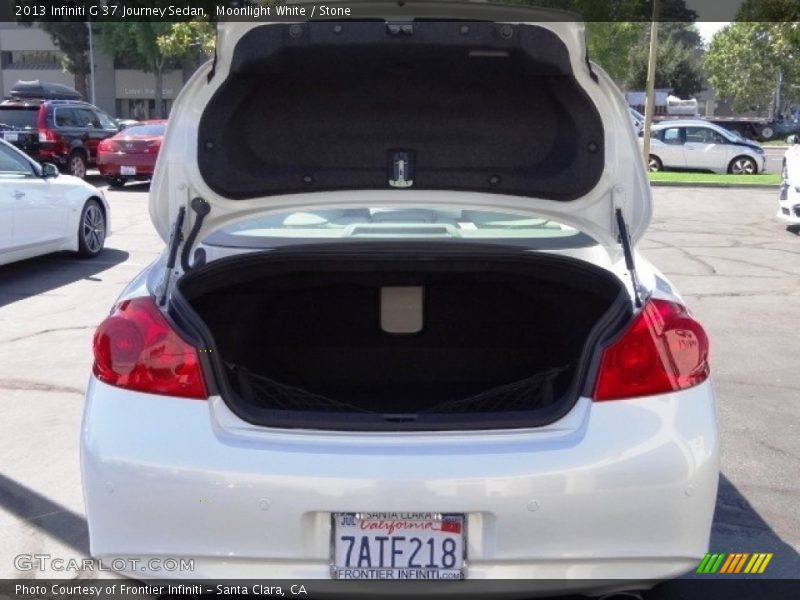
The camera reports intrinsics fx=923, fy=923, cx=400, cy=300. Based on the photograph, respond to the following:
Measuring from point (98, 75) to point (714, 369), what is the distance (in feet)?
213

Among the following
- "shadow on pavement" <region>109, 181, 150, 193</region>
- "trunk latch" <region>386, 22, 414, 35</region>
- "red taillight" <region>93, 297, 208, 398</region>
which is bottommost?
"shadow on pavement" <region>109, 181, 150, 193</region>

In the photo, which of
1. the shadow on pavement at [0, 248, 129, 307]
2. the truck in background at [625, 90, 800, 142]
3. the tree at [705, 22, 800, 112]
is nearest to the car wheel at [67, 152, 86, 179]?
the shadow on pavement at [0, 248, 129, 307]

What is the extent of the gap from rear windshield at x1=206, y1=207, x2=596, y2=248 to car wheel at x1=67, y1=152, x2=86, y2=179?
15876 mm

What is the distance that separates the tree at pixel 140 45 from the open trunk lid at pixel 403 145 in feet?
171

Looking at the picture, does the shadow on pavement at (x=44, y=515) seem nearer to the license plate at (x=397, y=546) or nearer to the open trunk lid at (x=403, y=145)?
the open trunk lid at (x=403, y=145)

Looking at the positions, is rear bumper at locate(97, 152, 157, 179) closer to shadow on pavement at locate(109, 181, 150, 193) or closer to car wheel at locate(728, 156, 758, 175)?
shadow on pavement at locate(109, 181, 150, 193)

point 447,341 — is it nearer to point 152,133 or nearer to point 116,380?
point 116,380

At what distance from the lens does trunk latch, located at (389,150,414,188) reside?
320cm

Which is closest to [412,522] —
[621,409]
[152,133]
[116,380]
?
[621,409]

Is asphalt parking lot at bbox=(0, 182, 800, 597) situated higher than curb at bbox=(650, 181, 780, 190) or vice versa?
asphalt parking lot at bbox=(0, 182, 800, 597)

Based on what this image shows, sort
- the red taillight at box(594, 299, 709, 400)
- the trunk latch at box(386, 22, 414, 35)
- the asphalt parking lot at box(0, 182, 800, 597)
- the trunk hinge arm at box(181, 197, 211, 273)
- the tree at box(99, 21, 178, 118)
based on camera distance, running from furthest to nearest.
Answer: the tree at box(99, 21, 178, 118), the asphalt parking lot at box(0, 182, 800, 597), the trunk hinge arm at box(181, 197, 211, 273), the trunk latch at box(386, 22, 414, 35), the red taillight at box(594, 299, 709, 400)

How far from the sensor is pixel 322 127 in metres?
3.23

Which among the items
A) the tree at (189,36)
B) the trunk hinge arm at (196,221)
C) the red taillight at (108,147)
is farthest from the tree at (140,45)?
the trunk hinge arm at (196,221)

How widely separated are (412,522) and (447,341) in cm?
139
